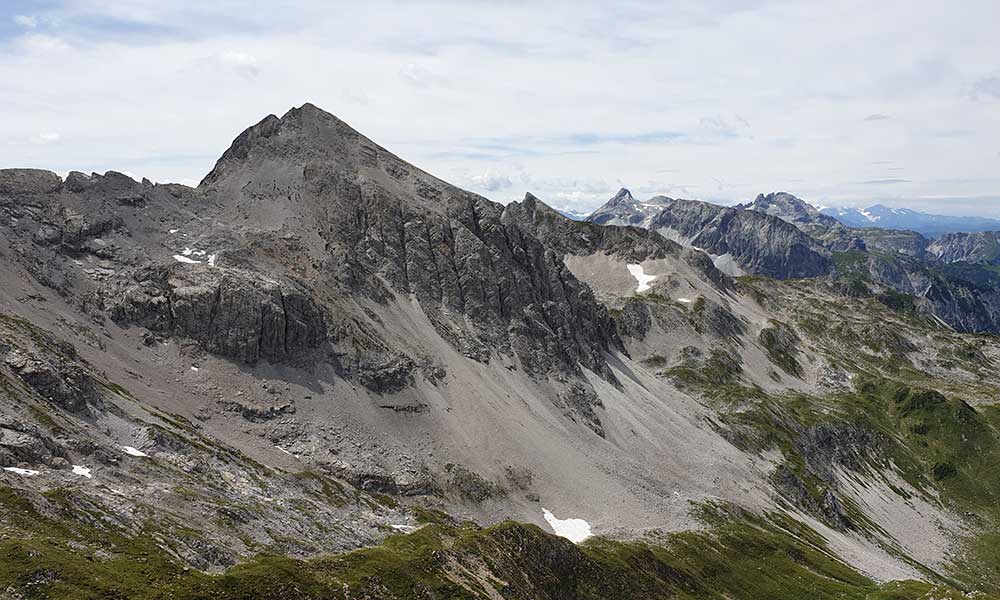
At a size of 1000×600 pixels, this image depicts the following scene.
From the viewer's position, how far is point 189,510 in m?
69.9

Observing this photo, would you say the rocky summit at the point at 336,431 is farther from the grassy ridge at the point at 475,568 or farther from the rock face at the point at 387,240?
the rock face at the point at 387,240

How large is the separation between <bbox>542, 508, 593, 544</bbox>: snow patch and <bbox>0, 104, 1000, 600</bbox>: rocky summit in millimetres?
1059

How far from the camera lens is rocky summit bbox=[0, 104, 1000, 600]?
216 ft

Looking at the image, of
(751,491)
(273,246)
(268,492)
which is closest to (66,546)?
(268,492)

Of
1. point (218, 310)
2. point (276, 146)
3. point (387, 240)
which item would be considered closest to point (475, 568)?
point (218, 310)

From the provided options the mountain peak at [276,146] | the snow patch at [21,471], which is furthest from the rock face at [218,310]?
the snow patch at [21,471]

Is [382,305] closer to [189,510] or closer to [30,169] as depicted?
[30,169]

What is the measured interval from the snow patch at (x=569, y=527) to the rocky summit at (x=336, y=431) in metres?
1.06

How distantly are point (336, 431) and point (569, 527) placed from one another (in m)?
48.8

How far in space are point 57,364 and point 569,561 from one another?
78.5 m

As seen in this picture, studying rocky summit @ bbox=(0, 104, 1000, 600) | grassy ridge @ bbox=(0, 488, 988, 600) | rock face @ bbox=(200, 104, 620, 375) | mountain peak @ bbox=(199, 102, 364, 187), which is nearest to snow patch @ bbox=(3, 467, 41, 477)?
rocky summit @ bbox=(0, 104, 1000, 600)

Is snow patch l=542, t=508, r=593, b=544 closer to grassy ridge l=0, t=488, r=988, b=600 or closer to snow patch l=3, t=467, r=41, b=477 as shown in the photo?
grassy ridge l=0, t=488, r=988, b=600

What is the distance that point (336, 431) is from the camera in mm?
123500

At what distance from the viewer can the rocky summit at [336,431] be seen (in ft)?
216
